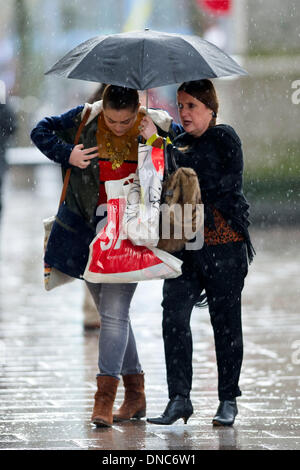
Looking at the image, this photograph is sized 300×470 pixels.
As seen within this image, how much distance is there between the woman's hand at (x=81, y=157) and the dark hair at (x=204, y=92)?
22.6 inches

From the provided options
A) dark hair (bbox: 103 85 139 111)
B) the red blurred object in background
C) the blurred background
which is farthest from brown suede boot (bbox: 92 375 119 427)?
the red blurred object in background

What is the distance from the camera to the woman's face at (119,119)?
590 cm

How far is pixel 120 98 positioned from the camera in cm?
593

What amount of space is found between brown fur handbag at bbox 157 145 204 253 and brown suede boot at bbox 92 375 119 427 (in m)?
0.75

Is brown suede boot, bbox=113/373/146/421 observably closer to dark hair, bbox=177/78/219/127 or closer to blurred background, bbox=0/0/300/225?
dark hair, bbox=177/78/219/127

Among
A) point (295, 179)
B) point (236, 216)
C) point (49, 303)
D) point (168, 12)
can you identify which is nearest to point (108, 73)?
point (236, 216)

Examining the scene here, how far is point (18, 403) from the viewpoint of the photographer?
664 centimetres

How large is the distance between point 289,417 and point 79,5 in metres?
30.1

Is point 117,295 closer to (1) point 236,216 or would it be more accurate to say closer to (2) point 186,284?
(2) point 186,284

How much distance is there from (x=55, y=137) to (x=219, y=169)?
86cm

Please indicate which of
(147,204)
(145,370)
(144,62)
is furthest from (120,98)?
(145,370)

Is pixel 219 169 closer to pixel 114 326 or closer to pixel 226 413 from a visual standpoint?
pixel 114 326

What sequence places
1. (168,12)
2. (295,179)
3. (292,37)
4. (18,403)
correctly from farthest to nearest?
(168,12)
(292,37)
(295,179)
(18,403)

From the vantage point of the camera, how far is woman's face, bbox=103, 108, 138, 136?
5902 mm
